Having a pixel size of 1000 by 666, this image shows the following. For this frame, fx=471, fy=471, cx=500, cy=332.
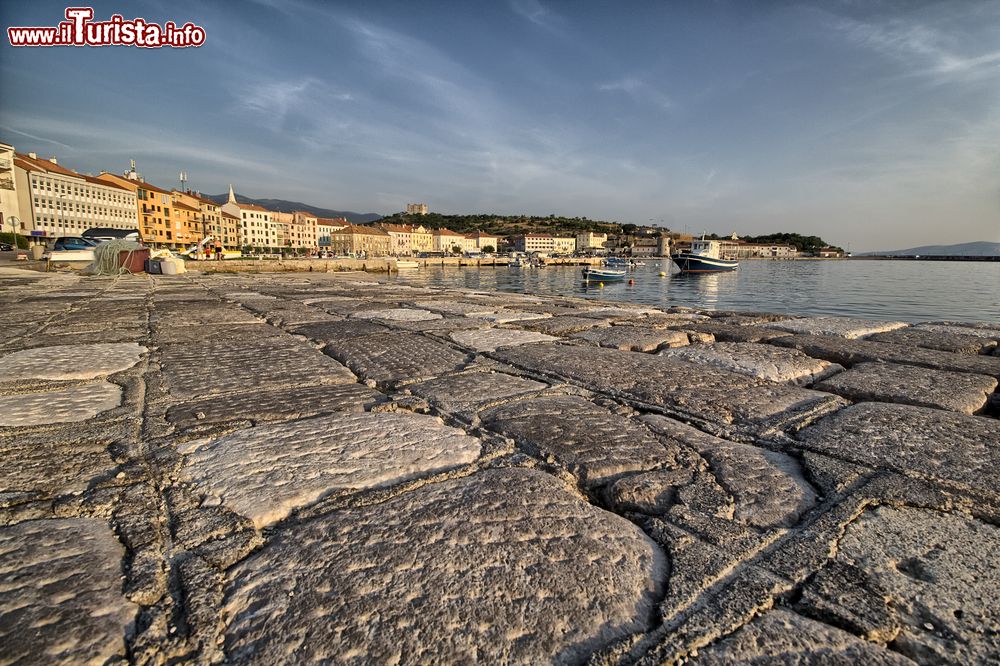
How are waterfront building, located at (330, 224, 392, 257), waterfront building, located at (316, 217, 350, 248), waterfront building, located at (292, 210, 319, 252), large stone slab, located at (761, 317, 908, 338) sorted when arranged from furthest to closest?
1. waterfront building, located at (316, 217, 350, 248)
2. waterfront building, located at (292, 210, 319, 252)
3. waterfront building, located at (330, 224, 392, 257)
4. large stone slab, located at (761, 317, 908, 338)

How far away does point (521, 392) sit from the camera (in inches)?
59.4

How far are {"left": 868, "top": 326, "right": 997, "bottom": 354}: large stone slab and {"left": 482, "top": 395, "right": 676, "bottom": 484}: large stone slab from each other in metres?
1.93

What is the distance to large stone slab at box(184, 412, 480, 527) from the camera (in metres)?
0.86

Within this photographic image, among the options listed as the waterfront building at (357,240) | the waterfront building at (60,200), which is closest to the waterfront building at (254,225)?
the waterfront building at (357,240)

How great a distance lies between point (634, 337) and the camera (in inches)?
95.0

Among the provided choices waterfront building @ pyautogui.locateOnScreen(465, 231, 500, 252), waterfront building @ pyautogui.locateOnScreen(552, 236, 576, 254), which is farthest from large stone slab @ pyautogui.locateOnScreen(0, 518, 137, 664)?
waterfront building @ pyautogui.locateOnScreen(552, 236, 576, 254)

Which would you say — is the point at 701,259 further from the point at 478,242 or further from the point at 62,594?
the point at 478,242

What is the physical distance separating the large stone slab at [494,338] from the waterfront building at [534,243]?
107 m

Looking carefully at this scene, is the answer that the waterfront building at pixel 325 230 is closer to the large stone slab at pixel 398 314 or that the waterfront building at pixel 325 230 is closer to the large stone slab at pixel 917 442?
the large stone slab at pixel 398 314

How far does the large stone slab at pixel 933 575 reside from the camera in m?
0.57

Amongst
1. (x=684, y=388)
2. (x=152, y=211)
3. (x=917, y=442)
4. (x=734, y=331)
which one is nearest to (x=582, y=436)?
(x=684, y=388)

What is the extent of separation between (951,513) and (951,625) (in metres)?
0.34

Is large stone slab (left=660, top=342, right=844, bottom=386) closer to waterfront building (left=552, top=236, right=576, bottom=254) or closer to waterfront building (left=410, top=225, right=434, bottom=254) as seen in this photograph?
waterfront building (left=410, top=225, right=434, bottom=254)

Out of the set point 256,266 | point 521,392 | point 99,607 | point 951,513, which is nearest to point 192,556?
point 99,607
